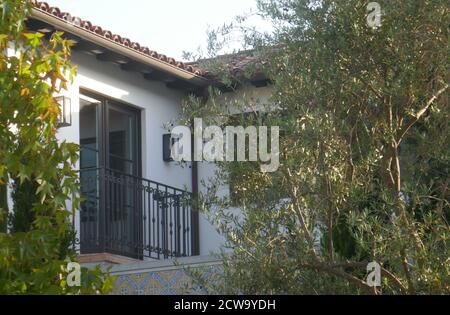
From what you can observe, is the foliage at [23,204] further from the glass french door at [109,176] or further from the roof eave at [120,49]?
the roof eave at [120,49]

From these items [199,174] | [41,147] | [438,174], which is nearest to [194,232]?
[199,174]

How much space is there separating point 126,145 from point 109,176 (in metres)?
1.83

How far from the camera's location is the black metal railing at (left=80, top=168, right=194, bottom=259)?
1348cm

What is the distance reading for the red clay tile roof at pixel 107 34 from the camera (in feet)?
42.9

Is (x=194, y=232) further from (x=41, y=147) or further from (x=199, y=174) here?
(x=41, y=147)

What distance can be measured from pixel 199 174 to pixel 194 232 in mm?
1046

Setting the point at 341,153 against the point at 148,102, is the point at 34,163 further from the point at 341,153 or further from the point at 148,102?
the point at 148,102

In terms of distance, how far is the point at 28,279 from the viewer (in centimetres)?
725

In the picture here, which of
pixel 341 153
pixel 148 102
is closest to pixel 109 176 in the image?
pixel 148 102

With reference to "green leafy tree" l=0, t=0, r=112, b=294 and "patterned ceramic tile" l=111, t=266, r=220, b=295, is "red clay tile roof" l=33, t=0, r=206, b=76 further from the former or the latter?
"green leafy tree" l=0, t=0, r=112, b=294

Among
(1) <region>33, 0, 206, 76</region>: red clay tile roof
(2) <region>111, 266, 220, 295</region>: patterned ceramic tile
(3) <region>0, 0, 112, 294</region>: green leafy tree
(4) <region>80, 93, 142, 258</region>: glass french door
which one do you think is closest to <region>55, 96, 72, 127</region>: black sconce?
(4) <region>80, 93, 142, 258</region>: glass french door

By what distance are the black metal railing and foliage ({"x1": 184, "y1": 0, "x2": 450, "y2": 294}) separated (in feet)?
15.6

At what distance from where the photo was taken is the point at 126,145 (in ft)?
50.7
